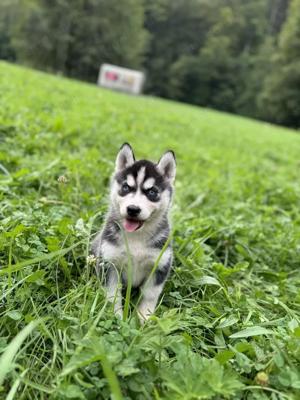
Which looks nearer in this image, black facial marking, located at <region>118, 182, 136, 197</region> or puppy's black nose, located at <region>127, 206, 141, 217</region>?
puppy's black nose, located at <region>127, 206, 141, 217</region>

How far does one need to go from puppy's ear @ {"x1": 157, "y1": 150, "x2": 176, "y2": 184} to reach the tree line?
41.7 meters

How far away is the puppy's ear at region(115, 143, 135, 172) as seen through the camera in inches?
113

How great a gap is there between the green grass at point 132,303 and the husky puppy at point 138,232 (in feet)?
0.39

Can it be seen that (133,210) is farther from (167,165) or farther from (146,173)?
(167,165)

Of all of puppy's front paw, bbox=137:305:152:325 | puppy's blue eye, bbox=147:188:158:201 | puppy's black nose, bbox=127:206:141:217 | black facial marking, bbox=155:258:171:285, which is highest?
puppy's blue eye, bbox=147:188:158:201

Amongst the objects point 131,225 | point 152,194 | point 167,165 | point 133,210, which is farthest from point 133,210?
point 167,165

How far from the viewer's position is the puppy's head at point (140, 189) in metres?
2.57

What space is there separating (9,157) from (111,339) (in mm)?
3008

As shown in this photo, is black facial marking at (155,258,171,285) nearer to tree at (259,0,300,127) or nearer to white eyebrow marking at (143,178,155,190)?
white eyebrow marking at (143,178,155,190)

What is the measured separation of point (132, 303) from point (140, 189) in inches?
27.7

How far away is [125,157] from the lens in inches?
115

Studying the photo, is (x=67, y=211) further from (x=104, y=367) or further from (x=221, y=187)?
(x=221, y=187)

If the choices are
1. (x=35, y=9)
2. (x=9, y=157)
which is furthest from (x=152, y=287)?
(x=35, y=9)

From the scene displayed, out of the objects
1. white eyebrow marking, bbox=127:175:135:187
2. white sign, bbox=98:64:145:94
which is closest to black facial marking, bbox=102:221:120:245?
white eyebrow marking, bbox=127:175:135:187
